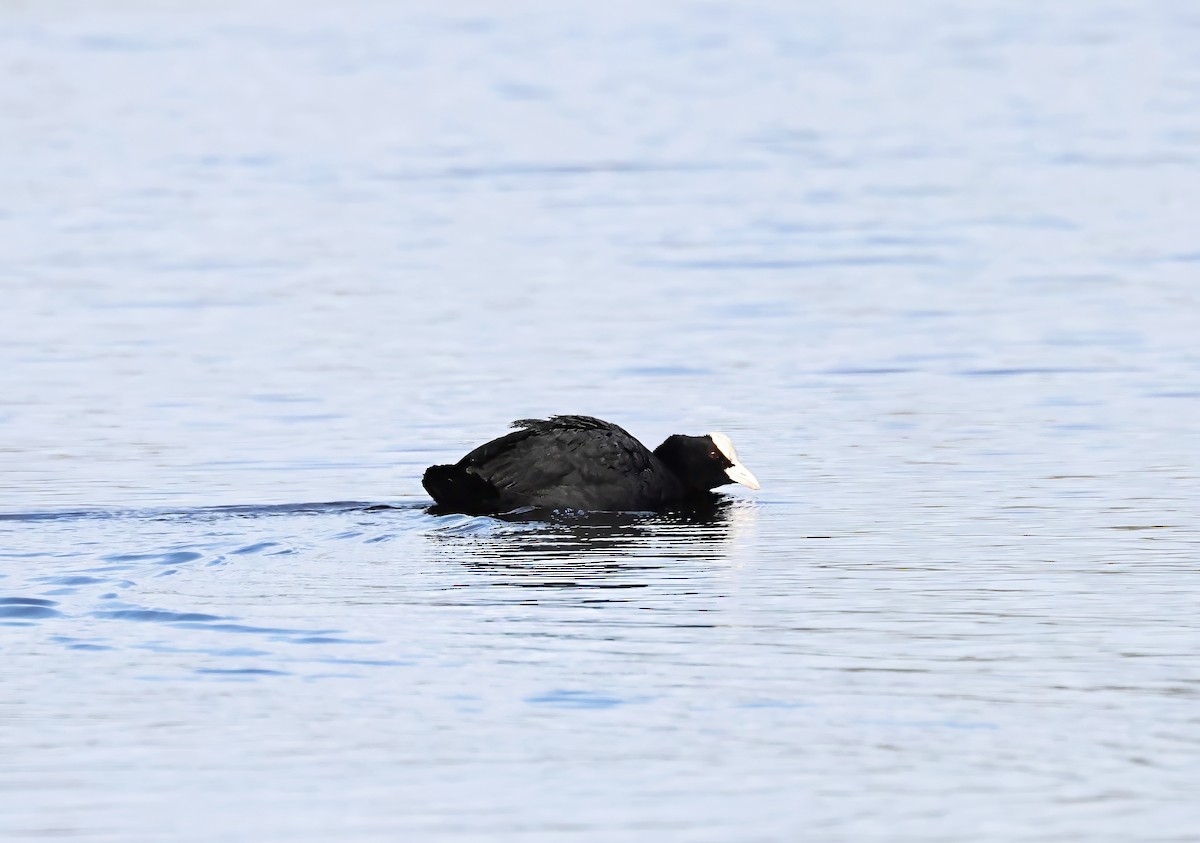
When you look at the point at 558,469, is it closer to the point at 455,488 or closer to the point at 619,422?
the point at 455,488

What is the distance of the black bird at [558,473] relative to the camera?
40.4ft

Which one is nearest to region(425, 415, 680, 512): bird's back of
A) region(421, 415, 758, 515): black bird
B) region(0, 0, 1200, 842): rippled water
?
region(421, 415, 758, 515): black bird

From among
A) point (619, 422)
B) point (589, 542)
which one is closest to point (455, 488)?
point (589, 542)

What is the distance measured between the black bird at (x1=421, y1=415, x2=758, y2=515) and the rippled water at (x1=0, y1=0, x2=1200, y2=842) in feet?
0.81

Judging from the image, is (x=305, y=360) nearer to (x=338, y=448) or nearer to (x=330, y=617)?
(x=338, y=448)

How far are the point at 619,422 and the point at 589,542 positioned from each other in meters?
3.54

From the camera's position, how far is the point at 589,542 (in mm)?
11781

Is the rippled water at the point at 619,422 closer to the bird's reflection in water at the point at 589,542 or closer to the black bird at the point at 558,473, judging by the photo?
the bird's reflection in water at the point at 589,542

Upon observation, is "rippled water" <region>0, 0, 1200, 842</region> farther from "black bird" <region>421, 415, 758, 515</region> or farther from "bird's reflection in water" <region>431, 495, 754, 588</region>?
"black bird" <region>421, 415, 758, 515</region>

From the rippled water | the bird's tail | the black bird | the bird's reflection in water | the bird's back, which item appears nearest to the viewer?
the rippled water

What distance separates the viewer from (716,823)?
6.88 m

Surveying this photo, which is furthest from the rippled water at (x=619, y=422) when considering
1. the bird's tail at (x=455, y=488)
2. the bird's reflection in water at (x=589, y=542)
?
the bird's tail at (x=455, y=488)

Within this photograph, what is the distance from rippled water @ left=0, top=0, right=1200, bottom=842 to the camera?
24.4 ft

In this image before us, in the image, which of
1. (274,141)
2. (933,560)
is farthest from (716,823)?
(274,141)
